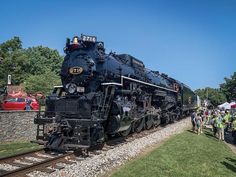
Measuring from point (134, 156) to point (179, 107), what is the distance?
19527mm

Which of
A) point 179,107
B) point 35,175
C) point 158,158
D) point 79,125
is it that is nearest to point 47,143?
point 79,125

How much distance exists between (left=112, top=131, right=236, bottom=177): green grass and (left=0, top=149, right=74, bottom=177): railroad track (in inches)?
87.7

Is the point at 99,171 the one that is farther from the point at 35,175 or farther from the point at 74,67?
the point at 74,67

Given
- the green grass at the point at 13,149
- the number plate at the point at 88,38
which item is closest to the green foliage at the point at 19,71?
the green grass at the point at 13,149

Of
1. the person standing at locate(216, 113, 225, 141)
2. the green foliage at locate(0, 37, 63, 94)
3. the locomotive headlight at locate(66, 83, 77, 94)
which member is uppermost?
the green foliage at locate(0, 37, 63, 94)

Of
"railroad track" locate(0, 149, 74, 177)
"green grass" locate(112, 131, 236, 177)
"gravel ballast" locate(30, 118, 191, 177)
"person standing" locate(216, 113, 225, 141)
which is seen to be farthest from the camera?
"person standing" locate(216, 113, 225, 141)

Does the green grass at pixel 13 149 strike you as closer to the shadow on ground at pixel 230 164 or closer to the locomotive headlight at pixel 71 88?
the locomotive headlight at pixel 71 88

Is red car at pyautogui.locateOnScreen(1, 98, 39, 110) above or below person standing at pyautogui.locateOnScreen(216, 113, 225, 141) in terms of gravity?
above

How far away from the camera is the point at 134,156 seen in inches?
475

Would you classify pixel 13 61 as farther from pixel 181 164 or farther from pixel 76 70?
pixel 181 164

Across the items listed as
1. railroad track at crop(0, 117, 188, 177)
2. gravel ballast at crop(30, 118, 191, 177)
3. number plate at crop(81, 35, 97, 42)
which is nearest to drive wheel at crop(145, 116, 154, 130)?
gravel ballast at crop(30, 118, 191, 177)

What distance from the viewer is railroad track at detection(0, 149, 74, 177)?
8753 mm

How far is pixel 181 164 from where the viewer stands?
35.4 feet

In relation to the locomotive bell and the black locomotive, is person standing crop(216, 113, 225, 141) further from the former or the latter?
the locomotive bell
